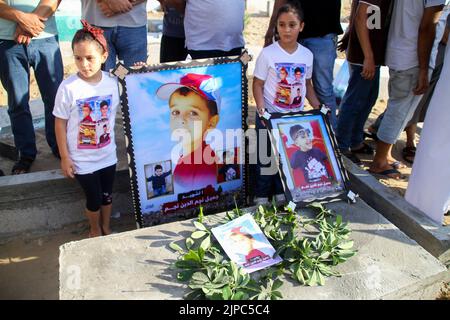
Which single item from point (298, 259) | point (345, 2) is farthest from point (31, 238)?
point (345, 2)

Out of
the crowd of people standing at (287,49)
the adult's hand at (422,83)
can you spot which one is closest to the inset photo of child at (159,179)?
the crowd of people standing at (287,49)

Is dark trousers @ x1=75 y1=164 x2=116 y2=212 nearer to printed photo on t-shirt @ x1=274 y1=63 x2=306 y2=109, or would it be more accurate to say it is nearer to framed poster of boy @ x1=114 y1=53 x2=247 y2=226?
framed poster of boy @ x1=114 y1=53 x2=247 y2=226

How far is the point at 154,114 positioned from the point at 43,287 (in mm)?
1411

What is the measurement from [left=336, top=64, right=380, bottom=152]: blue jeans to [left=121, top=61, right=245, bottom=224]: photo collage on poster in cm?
123

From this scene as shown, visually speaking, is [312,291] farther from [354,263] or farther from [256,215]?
[256,215]

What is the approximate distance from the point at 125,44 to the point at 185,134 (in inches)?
40.1

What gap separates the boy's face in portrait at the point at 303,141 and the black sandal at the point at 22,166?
227 centimetres

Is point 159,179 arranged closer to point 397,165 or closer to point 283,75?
point 283,75

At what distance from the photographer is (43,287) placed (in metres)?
2.98

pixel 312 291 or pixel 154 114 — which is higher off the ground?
pixel 154 114

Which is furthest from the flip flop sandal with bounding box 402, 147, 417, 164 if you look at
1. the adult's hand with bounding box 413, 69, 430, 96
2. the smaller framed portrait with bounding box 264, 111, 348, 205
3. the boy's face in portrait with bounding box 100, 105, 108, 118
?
the boy's face in portrait with bounding box 100, 105, 108, 118

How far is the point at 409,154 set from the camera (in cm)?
453

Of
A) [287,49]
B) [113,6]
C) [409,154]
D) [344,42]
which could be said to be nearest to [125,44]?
[113,6]
